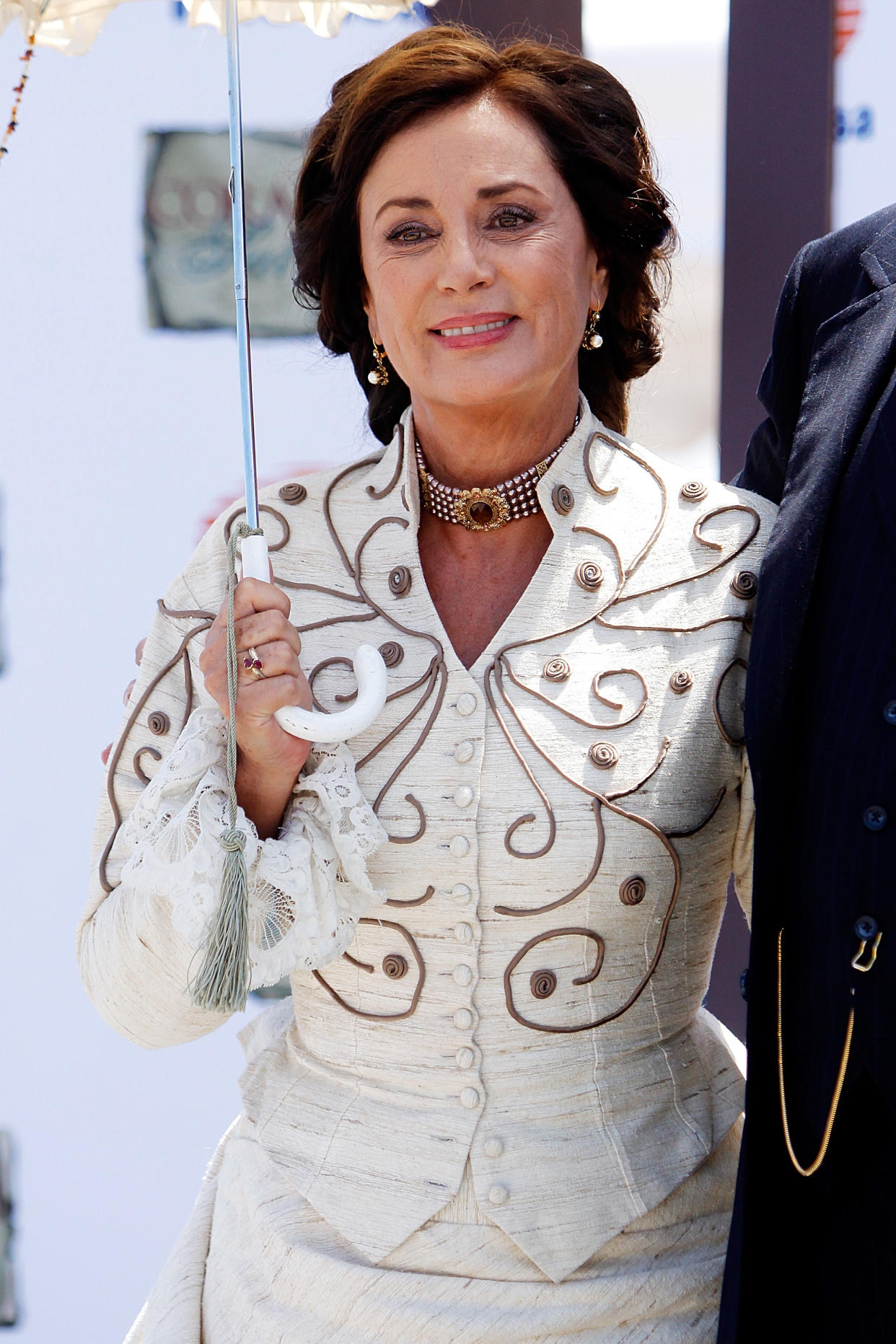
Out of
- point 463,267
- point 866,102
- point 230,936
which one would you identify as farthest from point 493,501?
point 866,102

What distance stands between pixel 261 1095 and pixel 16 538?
104cm

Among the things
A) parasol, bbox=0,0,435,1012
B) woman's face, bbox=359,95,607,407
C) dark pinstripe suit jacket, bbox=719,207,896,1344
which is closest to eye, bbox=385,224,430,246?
woman's face, bbox=359,95,607,407

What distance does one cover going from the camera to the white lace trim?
135cm

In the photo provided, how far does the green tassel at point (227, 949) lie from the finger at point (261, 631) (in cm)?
19

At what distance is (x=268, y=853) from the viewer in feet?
4.64

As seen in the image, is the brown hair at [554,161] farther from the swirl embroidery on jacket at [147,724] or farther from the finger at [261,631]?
the finger at [261,631]

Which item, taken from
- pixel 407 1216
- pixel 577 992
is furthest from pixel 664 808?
pixel 407 1216

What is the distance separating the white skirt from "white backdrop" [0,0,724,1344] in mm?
869

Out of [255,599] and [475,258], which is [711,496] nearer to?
[475,258]

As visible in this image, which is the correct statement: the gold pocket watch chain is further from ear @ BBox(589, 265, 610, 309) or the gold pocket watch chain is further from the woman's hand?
ear @ BBox(589, 265, 610, 309)

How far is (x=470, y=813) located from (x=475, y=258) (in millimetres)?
589

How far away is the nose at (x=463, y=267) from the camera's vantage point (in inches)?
61.8

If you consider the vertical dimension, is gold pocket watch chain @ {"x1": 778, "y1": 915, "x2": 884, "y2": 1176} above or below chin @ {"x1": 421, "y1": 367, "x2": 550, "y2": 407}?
below

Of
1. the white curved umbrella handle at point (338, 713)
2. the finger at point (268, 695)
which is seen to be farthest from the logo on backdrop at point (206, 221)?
the finger at point (268, 695)
